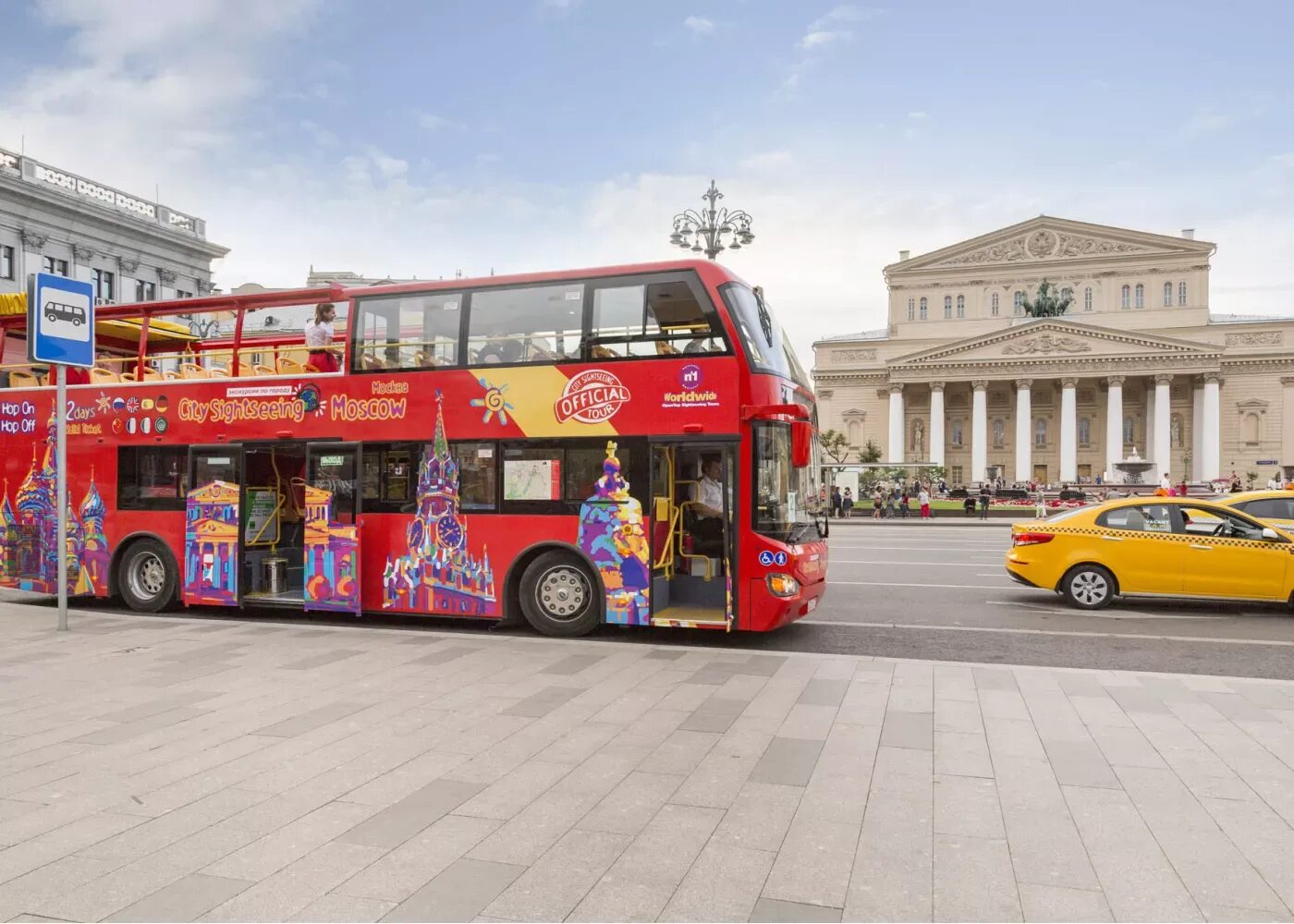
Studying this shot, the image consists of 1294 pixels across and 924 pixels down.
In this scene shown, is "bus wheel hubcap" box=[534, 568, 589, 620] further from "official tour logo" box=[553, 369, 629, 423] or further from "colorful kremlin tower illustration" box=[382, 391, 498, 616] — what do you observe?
"official tour logo" box=[553, 369, 629, 423]

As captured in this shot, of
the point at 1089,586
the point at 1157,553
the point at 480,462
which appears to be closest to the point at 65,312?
the point at 480,462

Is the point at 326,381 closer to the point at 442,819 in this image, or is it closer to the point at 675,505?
the point at 675,505

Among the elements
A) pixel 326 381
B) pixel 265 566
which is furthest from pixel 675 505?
pixel 265 566

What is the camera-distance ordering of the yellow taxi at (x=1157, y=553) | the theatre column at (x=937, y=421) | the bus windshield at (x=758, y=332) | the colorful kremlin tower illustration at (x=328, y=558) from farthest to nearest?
1. the theatre column at (x=937, y=421)
2. the yellow taxi at (x=1157, y=553)
3. the colorful kremlin tower illustration at (x=328, y=558)
4. the bus windshield at (x=758, y=332)

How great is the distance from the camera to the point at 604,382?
9.32 m

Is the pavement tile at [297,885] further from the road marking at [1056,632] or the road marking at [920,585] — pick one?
the road marking at [920,585]

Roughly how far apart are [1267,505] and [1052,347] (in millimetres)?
68410

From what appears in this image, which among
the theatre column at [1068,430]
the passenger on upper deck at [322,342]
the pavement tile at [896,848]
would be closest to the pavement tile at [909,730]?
the pavement tile at [896,848]

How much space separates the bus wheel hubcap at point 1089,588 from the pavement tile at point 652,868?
9.12 m

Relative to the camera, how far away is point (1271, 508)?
13109 millimetres

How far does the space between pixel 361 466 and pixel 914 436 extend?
259ft

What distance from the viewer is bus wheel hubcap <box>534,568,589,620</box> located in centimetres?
954

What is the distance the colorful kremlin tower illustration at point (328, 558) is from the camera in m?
10.2

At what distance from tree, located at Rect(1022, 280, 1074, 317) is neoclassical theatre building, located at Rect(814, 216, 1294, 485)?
4.65 ft
